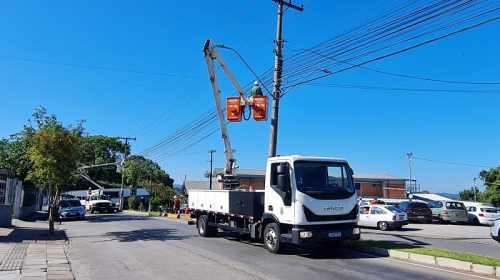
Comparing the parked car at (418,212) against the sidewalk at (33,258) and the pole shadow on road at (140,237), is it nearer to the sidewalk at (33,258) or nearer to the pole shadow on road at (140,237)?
the pole shadow on road at (140,237)

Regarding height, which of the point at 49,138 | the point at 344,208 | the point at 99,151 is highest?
the point at 99,151

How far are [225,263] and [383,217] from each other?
15354 mm

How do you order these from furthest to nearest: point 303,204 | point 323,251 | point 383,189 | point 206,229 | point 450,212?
point 383,189, point 450,212, point 206,229, point 323,251, point 303,204

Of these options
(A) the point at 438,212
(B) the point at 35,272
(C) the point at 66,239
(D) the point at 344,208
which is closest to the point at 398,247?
(D) the point at 344,208

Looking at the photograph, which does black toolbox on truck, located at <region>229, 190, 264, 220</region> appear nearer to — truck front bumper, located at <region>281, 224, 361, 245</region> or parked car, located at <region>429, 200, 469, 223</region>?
truck front bumper, located at <region>281, 224, 361, 245</region>

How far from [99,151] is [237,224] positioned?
87622 millimetres

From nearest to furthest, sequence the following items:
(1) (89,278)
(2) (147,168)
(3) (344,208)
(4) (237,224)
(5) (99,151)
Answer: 1. (1) (89,278)
2. (3) (344,208)
3. (4) (237,224)
4. (2) (147,168)
5. (5) (99,151)

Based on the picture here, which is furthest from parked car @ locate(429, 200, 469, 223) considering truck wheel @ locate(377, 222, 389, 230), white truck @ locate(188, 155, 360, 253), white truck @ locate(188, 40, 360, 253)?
white truck @ locate(188, 155, 360, 253)

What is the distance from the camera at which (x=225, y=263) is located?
12164 mm

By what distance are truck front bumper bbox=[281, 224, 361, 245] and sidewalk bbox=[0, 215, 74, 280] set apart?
557cm

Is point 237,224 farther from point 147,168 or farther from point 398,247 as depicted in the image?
point 147,168

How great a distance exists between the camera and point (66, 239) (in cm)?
1933

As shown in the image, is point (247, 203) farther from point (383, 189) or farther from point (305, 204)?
point (383, 189)

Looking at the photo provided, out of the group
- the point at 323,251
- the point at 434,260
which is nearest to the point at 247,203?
the point at 323,251
